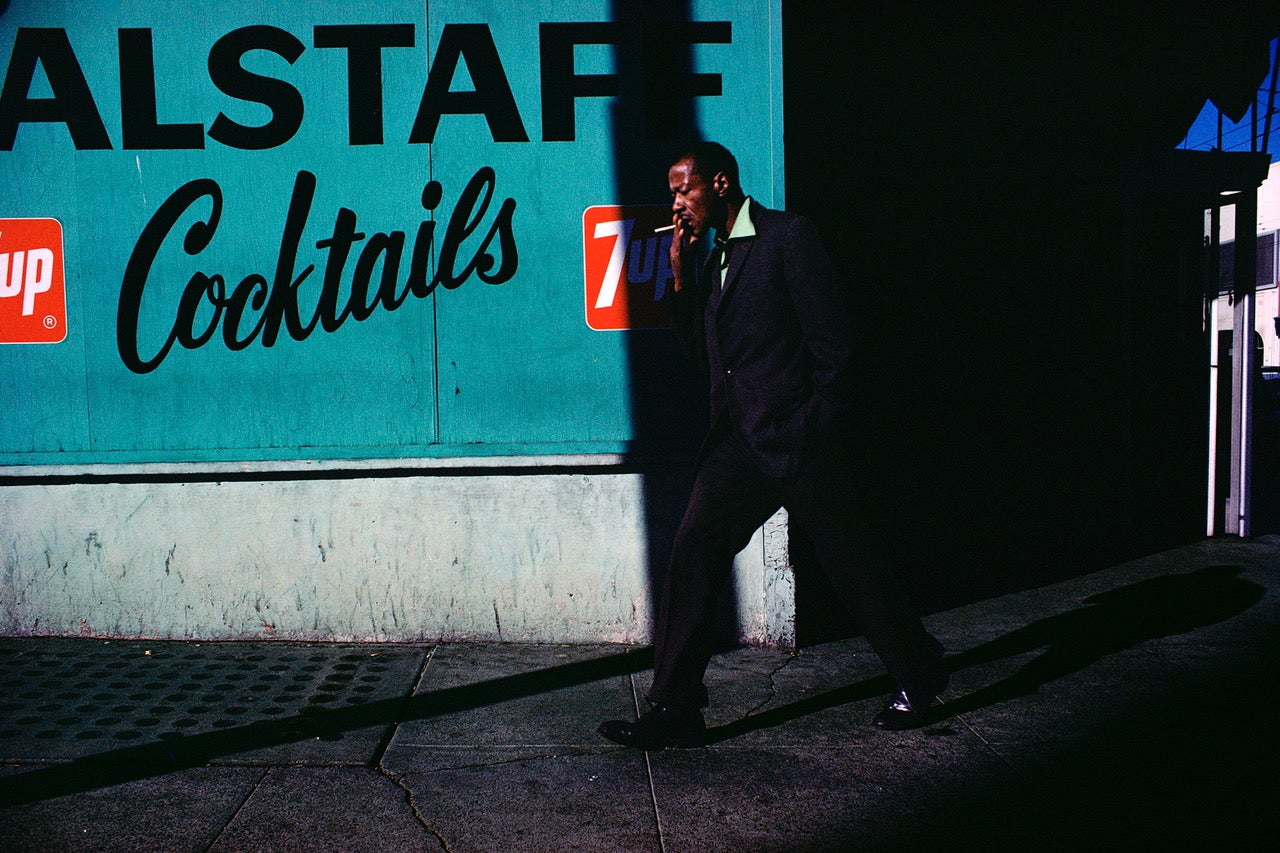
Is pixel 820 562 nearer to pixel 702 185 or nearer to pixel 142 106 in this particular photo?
pixel 702 185

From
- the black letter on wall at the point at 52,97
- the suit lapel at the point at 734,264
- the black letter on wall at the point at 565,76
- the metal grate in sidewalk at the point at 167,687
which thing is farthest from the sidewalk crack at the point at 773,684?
the black letter on wall at the point at 52,97

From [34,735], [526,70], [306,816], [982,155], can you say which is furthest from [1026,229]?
[34,735]

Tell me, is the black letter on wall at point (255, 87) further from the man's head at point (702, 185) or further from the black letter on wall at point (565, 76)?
the man's head at point (702, 185)

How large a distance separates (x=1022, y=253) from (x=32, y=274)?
19.3 ft

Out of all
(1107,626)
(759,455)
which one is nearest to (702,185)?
(759,455)

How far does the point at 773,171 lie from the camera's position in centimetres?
446

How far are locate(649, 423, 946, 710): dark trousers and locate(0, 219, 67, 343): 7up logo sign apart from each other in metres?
3.23

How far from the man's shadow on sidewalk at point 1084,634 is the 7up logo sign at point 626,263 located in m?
1.84

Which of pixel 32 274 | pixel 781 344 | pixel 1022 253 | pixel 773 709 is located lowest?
pixel 773 709

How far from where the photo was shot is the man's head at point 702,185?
10.9 ft

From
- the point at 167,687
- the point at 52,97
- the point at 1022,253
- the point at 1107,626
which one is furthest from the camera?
the point at 1022,253

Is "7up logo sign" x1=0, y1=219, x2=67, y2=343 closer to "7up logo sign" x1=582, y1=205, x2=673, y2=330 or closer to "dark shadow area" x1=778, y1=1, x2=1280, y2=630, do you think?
"7up logo sign" x1=582, y1=205, x2=673, y2=330

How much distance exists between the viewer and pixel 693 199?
335 centimetres

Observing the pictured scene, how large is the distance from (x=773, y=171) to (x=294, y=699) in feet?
9.94
